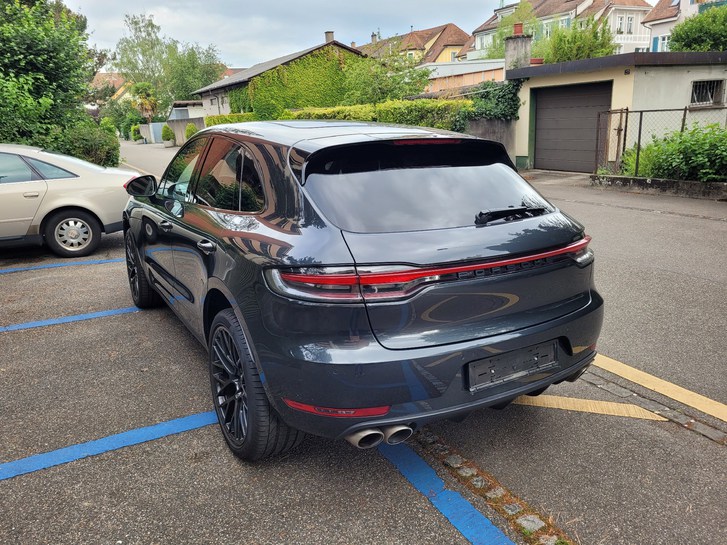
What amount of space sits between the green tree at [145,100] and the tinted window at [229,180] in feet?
206

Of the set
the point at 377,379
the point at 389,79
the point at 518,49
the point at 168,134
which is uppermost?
the point at 518,49

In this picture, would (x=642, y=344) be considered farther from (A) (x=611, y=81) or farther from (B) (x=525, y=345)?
(A) (x=611, y=81)

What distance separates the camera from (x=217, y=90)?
1673 inches

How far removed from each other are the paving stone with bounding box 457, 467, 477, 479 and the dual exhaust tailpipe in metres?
0.56

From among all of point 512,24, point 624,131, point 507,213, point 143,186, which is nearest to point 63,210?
point 143,186

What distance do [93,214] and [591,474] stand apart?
6957 mm

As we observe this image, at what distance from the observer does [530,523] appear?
7.87 ft

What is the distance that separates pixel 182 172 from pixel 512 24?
62.3m

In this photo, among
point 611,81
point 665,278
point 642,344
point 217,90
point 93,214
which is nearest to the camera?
point 642,344

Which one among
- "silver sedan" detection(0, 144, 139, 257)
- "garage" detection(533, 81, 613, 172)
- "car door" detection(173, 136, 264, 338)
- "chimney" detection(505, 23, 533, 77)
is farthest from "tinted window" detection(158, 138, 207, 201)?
"chimney" detection(505, 23, 533, 77)

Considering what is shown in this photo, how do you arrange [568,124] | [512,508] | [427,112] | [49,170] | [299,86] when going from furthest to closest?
[299,86]
[427,112]
[568,124]
[49,170]
[512,508]

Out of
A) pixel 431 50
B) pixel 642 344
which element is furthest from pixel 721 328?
pixel 431 50

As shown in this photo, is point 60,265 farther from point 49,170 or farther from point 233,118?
point 233,118

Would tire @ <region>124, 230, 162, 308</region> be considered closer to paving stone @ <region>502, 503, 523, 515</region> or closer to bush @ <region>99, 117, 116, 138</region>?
paving stone @ <region>502, 503, 523, 515</region>
